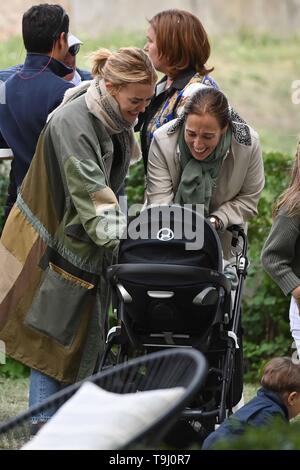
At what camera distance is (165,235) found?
529 cm

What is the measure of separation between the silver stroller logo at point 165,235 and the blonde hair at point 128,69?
2.12ft

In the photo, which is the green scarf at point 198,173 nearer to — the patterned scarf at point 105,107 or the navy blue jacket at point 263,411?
the patterned scarf at point 105,107

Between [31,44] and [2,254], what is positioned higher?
[31,44]

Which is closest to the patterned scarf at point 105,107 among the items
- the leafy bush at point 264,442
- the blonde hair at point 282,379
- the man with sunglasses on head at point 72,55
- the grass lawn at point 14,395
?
the man with sunglasses on head at point 72,55

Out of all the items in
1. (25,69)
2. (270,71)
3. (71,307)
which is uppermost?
(25,69)

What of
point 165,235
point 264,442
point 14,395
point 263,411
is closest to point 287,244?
point 165,235

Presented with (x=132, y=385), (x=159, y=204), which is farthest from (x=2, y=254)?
(x=132, y=385)

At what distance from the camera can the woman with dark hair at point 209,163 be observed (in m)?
5.66

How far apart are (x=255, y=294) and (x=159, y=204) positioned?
3.17 meters

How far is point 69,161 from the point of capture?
211 inches

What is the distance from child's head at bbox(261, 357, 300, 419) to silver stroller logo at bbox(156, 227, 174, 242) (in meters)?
0.69

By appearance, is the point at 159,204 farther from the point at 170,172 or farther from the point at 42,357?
the point at 42,357
